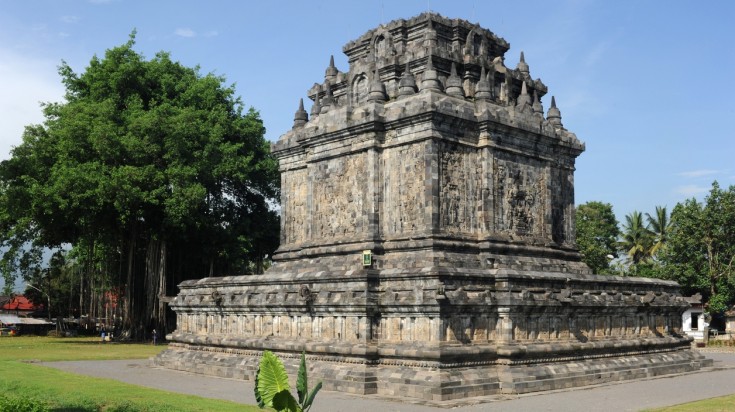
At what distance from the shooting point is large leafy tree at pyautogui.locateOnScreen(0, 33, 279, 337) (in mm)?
34688

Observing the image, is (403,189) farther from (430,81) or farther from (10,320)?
(10,320)

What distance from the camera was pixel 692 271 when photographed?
45.9 meters

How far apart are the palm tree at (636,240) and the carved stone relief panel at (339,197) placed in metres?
42.7

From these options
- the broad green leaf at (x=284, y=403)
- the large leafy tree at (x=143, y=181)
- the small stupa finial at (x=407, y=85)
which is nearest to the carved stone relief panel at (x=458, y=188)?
the small stupa finial at (x=407, y=85)

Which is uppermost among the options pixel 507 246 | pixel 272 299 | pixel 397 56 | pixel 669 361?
pixel 397 56

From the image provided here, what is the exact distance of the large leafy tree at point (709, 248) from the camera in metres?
45.5

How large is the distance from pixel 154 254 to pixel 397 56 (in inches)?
719

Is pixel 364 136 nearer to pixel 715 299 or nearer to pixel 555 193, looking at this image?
pixel 555 193

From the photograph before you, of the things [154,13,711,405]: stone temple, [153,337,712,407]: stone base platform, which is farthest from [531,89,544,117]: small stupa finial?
[153,337,712,407]: stone base platform

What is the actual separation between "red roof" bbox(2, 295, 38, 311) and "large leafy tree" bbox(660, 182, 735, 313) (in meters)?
54.0

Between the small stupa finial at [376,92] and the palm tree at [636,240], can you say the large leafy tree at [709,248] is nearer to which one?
the palm tree at [636,240]

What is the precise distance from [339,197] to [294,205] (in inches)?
129

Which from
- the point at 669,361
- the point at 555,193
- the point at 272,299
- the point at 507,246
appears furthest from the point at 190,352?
the point at 669,361

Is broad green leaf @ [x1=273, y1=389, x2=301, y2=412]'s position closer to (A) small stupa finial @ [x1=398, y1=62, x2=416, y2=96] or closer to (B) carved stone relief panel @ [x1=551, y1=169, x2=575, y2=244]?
(A) small stupa finial @ [x1=398, y1=62, x2=416, y2=96]
